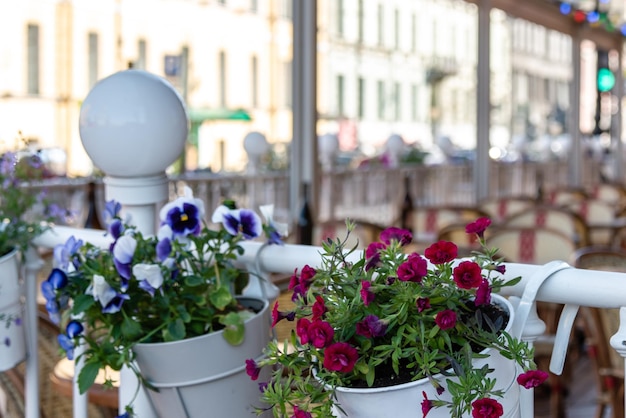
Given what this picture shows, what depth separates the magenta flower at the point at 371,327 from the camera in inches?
36.2

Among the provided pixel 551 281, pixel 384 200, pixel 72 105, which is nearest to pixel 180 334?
pixel 551 281

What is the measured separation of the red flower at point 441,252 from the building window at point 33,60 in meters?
18.5

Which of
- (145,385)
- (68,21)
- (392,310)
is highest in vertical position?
(68,21)

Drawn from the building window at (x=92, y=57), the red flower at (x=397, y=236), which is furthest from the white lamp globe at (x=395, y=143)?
the building window at (x=92, y=57)

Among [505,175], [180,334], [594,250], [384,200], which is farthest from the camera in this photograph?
[505,175]

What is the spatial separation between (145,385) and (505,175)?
1132 cm

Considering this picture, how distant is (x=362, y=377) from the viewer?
933mm

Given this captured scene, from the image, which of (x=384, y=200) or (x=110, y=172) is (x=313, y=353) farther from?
(x=384, y=200)

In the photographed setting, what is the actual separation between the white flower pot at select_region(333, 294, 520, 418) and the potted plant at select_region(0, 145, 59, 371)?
798mm

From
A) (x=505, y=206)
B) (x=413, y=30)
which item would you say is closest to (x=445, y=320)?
(x=505, y=206)

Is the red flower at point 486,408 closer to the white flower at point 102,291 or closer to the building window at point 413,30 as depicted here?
the white flower at point 102,291

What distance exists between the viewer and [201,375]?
1193mm

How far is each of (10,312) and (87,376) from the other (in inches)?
15.8

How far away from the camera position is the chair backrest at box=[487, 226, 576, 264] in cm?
391
